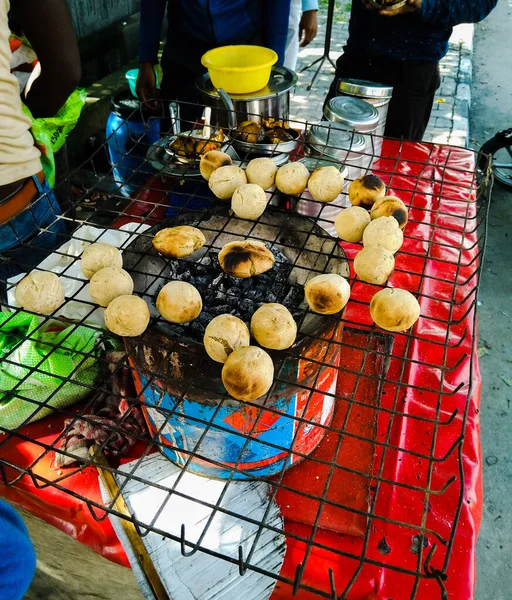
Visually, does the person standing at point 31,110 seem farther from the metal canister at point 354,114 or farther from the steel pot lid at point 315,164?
the metal canister at point 354,114

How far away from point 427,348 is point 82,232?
7.36 feet

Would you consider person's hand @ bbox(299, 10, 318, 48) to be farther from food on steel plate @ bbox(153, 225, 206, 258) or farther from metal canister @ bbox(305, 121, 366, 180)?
food on steel plate @ bbox(153, 225, 206, 258)

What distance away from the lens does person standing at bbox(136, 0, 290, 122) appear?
3795 millimetres

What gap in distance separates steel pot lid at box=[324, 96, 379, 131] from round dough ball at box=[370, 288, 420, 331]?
176cm

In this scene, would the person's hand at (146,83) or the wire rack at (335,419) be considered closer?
the wire rack at (335,419)

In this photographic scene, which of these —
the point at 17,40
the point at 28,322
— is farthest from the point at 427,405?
the point at 17,40

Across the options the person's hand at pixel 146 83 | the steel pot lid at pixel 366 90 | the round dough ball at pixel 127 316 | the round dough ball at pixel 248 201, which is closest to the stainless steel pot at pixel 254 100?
the steel pot lid at pixel 366 90

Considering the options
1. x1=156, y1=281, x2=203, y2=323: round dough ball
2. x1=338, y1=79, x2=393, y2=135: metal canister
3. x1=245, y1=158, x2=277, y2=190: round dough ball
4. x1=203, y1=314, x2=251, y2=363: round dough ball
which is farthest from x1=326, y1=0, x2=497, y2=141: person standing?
x1=203, y1=314, x2=251, y2=363: round dough ball

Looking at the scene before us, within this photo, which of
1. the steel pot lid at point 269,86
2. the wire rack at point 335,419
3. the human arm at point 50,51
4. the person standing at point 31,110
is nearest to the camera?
the wire rack at point 335,419

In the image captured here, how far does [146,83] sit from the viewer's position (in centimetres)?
438

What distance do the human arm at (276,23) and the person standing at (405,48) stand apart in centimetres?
61

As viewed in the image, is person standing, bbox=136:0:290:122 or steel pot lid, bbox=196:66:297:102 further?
person standing, bbox=136:0:290:122

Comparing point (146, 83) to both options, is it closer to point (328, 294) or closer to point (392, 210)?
point (392, 210)

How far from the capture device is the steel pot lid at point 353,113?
3.08 m
